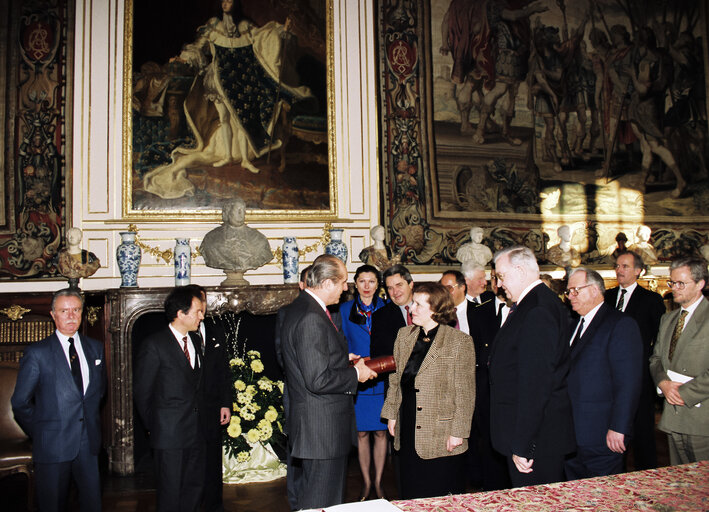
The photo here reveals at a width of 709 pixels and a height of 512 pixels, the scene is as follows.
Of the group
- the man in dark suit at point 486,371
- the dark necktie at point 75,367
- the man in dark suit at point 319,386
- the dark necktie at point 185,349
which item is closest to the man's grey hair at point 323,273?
the man in dark suit at point 319,386

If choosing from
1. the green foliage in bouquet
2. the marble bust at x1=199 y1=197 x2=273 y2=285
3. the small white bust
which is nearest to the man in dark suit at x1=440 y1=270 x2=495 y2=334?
the green foliage in bouquet

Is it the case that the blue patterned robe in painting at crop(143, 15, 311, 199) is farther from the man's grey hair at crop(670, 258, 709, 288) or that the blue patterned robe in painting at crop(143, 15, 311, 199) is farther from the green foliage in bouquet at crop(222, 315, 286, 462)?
the man's grey hair at crop(670, 258, 709, 288)

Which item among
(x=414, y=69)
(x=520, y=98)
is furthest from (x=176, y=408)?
(x=520, y=98)

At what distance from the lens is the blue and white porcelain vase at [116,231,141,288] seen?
257 inches

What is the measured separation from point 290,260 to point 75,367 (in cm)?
333

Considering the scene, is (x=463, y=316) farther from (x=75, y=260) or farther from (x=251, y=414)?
(x=75, y=260)

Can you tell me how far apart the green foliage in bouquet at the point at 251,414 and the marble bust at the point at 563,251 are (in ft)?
14.0

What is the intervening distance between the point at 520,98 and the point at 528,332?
20.7ft

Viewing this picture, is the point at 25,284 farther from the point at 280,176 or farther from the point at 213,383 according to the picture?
the point at 213,383

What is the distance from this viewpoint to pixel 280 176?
7645 millimetres

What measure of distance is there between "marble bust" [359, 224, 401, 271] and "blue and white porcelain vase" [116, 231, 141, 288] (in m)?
2.61

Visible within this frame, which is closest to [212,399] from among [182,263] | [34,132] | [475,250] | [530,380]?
[530,380]

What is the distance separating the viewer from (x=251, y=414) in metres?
5.68

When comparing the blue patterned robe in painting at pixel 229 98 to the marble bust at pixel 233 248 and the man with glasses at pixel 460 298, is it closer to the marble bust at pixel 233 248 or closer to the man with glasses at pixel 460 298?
the marble bust at pixel 233 248
